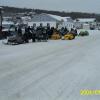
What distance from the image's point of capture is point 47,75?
13.6 metres

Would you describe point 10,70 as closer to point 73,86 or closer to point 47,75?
point 47,75

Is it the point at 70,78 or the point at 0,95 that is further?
the point at 70,78

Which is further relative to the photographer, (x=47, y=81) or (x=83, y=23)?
(x=83, y=23)

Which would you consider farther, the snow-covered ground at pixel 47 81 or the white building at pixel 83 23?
the white building at pixel 83 23

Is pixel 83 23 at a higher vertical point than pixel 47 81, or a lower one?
lower

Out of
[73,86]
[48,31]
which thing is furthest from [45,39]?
[73,86]

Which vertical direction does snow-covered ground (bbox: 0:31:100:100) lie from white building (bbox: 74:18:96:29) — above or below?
above

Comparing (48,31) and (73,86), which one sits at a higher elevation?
(73,86)

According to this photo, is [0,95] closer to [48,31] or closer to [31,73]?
[31,73]

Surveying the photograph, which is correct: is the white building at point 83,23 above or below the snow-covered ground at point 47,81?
below

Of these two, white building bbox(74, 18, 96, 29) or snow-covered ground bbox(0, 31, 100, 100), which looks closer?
snow-covered ground bbox(0, 31, 100, 100)

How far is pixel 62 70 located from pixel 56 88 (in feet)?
→ 13.9

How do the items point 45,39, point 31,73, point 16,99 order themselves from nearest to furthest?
1. point 16,99
2. point 31,73
3. point 45,39

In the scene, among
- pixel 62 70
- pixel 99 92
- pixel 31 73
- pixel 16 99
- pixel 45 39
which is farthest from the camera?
pixel 45 39
